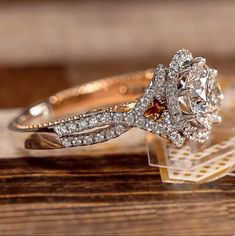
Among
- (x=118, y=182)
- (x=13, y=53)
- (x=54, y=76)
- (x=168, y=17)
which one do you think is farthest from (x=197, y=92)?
(x=168, y=17)

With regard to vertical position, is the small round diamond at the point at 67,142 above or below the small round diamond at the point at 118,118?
below

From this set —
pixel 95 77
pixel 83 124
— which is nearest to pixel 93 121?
pixel 83 124

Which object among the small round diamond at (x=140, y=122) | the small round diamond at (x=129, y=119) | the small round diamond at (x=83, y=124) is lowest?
the small round diamond at (x=140, y=122)

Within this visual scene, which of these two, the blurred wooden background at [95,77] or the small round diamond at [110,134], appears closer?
the blurred wooden background at [95,77]

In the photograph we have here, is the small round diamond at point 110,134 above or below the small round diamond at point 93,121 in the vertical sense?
below

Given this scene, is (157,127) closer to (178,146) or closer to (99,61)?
(178,146)
